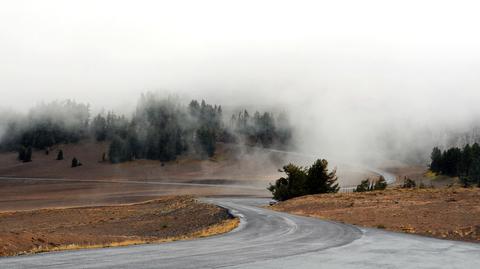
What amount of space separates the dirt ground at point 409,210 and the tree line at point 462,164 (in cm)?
5641

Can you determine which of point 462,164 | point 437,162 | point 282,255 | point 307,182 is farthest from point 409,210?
point 437,162

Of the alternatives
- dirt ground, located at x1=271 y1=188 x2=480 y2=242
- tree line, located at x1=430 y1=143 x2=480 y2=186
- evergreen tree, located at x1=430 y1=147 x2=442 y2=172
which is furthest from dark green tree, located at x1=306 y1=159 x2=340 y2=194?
evergreen tree, located at x1=430 y1=147 x2=442 y2=172

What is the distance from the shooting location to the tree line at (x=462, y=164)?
4495 inches

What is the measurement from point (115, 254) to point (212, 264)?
4780mm

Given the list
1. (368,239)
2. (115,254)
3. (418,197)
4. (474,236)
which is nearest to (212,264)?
(115,254)

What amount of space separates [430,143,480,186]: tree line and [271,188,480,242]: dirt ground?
56.4 metres

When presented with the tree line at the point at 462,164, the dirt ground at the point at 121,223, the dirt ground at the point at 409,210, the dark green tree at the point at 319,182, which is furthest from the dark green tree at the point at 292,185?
the tree line at the point at 462,164

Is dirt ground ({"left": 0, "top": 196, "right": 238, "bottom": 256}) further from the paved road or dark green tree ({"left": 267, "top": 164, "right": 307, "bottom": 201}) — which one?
dark green tree ({"left": 267, "top": 164, "right": 307, "bottom": 201})

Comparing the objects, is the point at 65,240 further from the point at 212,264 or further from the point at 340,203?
the point at 340,203

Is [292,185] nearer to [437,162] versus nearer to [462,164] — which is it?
[462,164]

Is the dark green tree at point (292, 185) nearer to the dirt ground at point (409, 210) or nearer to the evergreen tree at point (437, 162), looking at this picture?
the dirt ground at point (409, 210)

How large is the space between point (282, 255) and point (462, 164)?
426 feet

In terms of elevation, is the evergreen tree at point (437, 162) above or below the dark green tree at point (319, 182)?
above

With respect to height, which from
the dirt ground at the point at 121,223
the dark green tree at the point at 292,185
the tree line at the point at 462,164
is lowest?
the dirt ground at the point at 121,223
